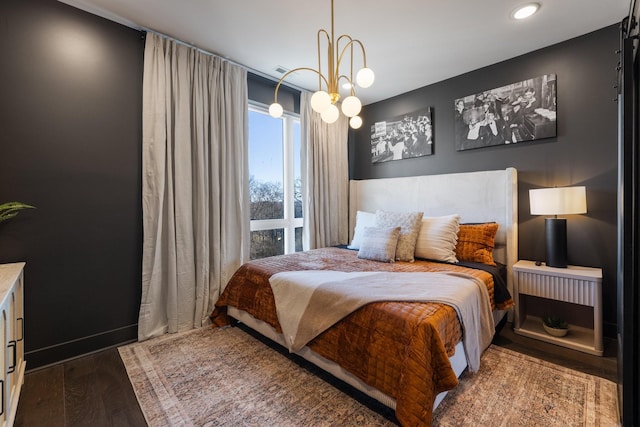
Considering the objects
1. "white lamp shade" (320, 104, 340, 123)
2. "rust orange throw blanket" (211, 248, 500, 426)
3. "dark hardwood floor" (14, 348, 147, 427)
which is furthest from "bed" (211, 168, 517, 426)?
"white lamp shade" (320, 104, 340, 123)

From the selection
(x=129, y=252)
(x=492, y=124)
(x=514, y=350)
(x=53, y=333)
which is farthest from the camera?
(x=492, y=124)

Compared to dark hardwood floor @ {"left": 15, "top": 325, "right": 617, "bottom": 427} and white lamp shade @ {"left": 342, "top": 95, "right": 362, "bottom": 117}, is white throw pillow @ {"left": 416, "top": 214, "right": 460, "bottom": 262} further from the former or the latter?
white lamp shade @ {"left": 342, "top": 95, "right": 362, "bottom": 117}

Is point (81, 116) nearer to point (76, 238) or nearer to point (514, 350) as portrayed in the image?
point (76, 238)

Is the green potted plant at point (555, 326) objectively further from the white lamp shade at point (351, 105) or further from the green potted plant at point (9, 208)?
the green potted plant at point (9, 208)

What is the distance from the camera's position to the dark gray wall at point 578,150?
2328 mm

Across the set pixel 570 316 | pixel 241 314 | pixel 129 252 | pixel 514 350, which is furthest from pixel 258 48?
pixel 570 316

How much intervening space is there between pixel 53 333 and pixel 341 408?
2145mm

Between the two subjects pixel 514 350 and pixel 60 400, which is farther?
pixel 514 350

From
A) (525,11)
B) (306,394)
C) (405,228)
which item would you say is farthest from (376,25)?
(306,394)

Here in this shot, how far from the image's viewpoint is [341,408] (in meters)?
1.57

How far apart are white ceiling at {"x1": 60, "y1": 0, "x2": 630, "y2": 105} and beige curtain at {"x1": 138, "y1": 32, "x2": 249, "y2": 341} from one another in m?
0.28

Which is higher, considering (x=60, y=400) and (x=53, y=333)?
(x=53, y=333)

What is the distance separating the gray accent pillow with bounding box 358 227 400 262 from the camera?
2.59 meters

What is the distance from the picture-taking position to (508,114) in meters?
2.81
